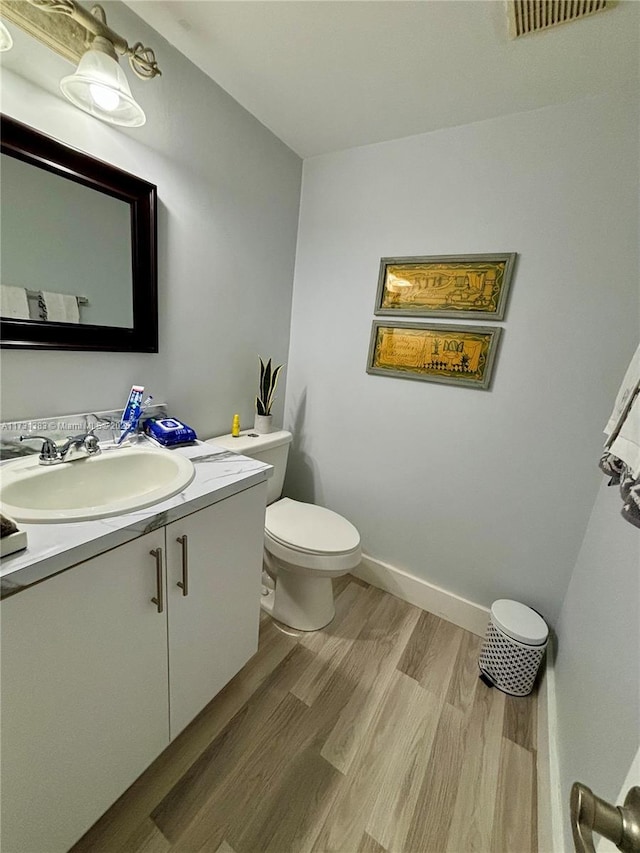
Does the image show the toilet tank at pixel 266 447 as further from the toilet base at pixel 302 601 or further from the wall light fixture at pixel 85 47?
the wall light fixture at pixel 85 47

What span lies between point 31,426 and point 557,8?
1.78 meters

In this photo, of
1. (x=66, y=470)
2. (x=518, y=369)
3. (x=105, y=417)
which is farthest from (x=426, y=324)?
(x=66, y=470)

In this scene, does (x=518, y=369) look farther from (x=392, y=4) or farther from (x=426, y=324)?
(x=392, y=4)

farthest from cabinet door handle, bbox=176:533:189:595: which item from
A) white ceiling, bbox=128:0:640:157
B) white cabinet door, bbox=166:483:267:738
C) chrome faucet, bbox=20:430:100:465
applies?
white ceiling, bbox=128:0:640:157

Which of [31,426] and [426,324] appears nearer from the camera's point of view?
[31,426]

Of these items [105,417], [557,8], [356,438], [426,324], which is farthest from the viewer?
[356,438]

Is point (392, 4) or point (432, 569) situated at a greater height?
point (392, 4)

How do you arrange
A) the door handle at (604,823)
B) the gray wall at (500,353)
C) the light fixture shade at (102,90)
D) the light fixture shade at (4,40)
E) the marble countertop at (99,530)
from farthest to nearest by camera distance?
the gray wall at (500,353)
the light fixture shade at (102,90)
the light fixture shade at (4,40)
the marble countertop at (99,530)
the door handle at (604,823)

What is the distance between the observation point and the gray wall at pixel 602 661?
0.67 meters

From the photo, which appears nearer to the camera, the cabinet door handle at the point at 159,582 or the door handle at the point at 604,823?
the door handle at the point at 604,823

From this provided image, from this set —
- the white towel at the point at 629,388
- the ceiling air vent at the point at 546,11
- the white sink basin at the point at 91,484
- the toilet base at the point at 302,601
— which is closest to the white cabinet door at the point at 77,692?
the white sink basin at the point at 91,484

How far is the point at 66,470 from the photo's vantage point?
3.10 feet

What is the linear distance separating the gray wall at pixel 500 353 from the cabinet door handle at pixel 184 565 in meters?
1.09

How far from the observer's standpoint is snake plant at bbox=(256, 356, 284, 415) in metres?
1.69
